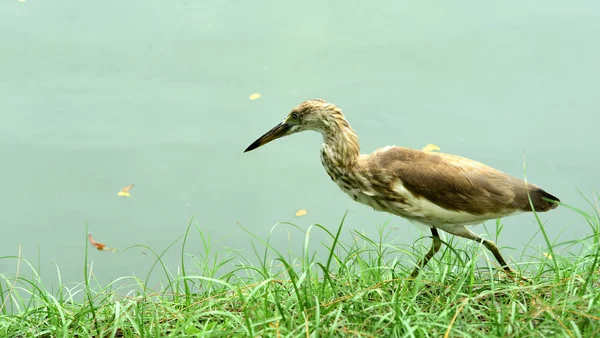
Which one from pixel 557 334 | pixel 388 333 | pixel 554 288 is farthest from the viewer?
pixel 554 288

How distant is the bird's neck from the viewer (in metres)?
3.53

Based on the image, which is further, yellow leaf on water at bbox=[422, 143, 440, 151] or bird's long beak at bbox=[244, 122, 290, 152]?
yellow leaf on water at bbox=[422, 143, 440, 151]

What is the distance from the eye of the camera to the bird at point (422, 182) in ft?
Answer: 11.4

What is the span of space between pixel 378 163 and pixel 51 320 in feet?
5.28

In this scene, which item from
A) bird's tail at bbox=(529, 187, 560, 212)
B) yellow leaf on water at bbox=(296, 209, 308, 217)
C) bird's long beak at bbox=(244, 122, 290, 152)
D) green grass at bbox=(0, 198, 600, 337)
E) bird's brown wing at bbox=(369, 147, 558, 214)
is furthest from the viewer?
yellow leaf on water at bbox=(296, 209, 308, 217)

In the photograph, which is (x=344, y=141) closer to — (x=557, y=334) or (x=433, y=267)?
(x=433, y=267)

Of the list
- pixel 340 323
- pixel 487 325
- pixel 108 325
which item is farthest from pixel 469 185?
pixel 108 325

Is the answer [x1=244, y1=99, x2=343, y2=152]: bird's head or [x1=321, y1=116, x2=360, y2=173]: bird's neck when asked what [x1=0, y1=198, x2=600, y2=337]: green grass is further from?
[x1=244, y1=99, x2=343, y2=152]: bird's head

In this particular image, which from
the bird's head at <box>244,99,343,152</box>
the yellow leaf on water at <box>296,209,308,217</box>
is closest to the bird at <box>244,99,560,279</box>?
the bird's head at <box>244,99,343,152</box>

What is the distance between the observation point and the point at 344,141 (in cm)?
354

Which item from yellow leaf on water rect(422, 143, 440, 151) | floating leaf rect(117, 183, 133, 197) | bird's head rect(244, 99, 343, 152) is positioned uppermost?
bird's head rect(244, 99, 343, 152)

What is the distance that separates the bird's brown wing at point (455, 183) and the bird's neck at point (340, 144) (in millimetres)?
105

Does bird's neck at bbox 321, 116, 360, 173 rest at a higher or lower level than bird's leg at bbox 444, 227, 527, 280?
higher

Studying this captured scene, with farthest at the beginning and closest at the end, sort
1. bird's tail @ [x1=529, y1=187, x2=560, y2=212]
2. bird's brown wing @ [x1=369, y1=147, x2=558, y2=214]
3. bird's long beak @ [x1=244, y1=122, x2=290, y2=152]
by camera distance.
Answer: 1. bird's long beak @ [x1=244, y1=122, x2=290, y2=152]
2. bird's tail @ [x1=529, y1=187, x2=560, y2=212]
3. bird's brown wing @ [x1=369, y1=147, x2=558, y2=214]
